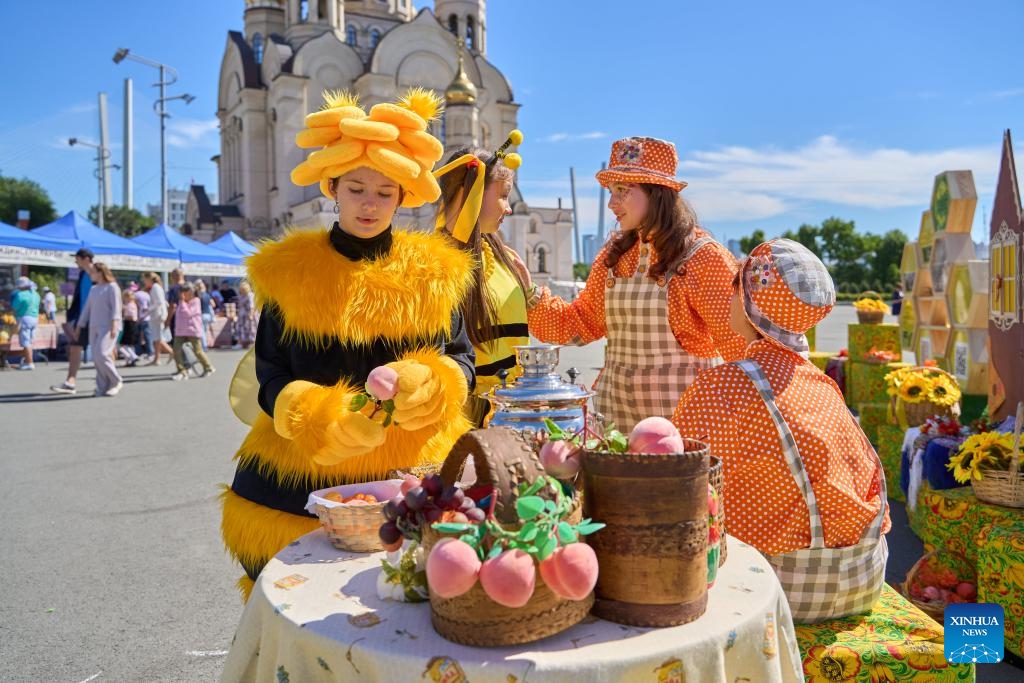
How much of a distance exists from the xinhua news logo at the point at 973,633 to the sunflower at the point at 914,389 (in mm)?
2346

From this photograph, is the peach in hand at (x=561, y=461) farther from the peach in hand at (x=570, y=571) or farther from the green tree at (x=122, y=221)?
the green tree at (x=122, y=221)

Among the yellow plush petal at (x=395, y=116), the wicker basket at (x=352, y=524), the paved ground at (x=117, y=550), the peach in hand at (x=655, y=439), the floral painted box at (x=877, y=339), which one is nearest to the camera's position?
the peach in hand at (x=655, y=439)

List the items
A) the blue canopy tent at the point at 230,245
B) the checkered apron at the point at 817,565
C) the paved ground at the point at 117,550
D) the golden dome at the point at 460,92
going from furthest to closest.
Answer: the golden dome at the point at 460,92
the blue canopy tent at the point at 230,245
the paved ground at the point at 117,550
the checkered apron at the point at 817,565

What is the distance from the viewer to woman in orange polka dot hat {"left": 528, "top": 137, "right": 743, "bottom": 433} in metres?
3.10

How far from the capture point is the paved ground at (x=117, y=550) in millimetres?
3387

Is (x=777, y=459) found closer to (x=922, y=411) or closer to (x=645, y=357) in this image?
(x=645, y=357)

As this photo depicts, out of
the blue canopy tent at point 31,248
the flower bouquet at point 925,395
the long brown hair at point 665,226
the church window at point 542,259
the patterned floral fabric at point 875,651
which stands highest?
the church window at point 542,259

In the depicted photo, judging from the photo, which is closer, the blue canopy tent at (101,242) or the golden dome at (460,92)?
the blue canopy tent at (101,242)

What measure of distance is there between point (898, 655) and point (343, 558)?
1557 mm

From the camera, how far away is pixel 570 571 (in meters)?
1.27

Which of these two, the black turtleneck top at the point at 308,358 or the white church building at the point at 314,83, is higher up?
the white church building at the point at 314,83

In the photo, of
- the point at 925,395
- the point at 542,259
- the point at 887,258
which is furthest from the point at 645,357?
the point at 887,258

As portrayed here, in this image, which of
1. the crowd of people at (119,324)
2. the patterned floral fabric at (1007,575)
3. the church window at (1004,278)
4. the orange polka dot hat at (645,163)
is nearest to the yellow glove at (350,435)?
the orange polka dot hat at (645,163)

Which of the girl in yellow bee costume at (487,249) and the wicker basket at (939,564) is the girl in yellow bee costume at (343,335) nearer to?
the girl in yellow bee costume at (487,249)
